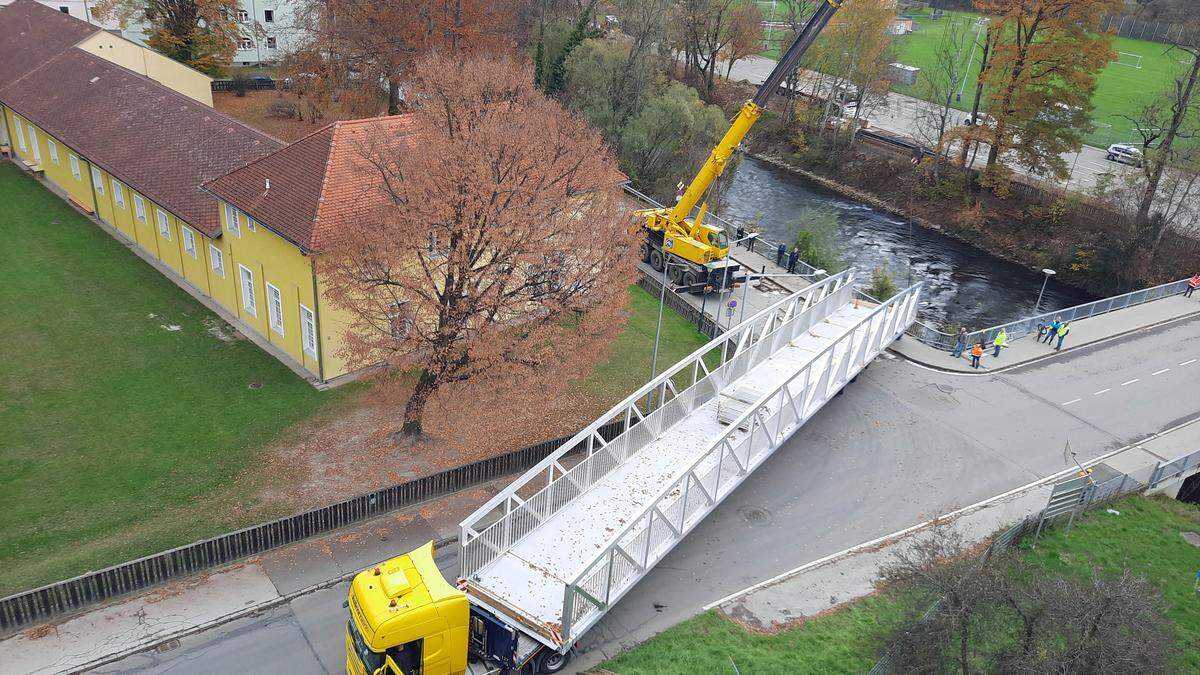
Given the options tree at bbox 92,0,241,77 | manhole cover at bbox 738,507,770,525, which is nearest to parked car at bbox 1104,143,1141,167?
manhole cover at bbox 738,507,770,525

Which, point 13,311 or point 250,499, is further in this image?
point 13,311

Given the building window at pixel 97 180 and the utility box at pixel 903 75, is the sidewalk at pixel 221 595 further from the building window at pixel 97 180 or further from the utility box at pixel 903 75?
the utility box at pixel 903 75

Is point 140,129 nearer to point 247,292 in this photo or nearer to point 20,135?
point 247,292

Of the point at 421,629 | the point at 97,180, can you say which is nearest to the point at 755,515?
the point at 421,629

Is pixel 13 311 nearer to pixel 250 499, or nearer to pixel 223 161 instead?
pixel 223 161

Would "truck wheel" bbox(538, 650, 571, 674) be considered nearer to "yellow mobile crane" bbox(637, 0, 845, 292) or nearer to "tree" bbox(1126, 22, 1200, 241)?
"yellow mobile crane" bbox(637, 0, 845, 292)

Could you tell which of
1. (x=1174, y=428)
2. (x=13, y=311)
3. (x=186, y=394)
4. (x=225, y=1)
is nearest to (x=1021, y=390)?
(x=1174, y=428)

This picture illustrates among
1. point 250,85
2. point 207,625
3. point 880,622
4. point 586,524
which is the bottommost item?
point 207,625

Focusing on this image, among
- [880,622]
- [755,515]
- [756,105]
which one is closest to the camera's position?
[880,622]
